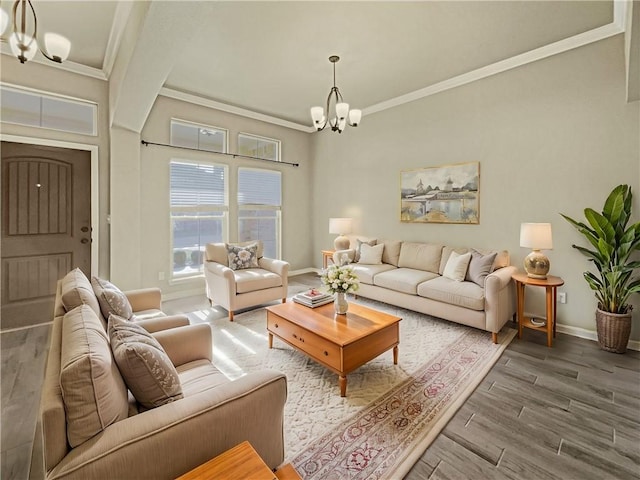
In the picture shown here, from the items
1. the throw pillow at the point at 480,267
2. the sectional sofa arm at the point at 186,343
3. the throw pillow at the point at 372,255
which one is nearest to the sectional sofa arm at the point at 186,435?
the sectional sofa arm at the point at 186,343

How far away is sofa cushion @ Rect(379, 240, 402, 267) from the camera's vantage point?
474cm

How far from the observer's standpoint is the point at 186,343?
1.87 m

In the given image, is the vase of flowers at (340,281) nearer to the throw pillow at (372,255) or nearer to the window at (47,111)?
the throw pillow at (372,255)

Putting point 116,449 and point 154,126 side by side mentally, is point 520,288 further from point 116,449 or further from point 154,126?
point 154,126

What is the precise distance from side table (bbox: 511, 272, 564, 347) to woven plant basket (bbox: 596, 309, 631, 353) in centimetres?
39

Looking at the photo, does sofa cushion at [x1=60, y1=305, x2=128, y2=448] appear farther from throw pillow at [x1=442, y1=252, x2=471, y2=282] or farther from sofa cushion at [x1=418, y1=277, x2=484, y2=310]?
throw pillow at [x1=442, y1=252, x2=471, y2=282]

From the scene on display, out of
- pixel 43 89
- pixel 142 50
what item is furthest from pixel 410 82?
pixel 43 89

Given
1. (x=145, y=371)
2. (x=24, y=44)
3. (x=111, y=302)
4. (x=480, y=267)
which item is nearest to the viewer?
(x=145, y=371)

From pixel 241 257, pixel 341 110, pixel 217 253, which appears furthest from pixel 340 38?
pixel 217 253

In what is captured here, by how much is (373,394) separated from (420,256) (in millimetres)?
2553

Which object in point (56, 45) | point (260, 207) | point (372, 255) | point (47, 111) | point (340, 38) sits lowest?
point (372, 255)

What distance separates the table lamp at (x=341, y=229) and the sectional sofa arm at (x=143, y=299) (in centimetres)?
330

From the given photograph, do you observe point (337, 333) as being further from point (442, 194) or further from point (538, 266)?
point (442, 194)

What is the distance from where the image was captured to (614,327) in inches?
111
